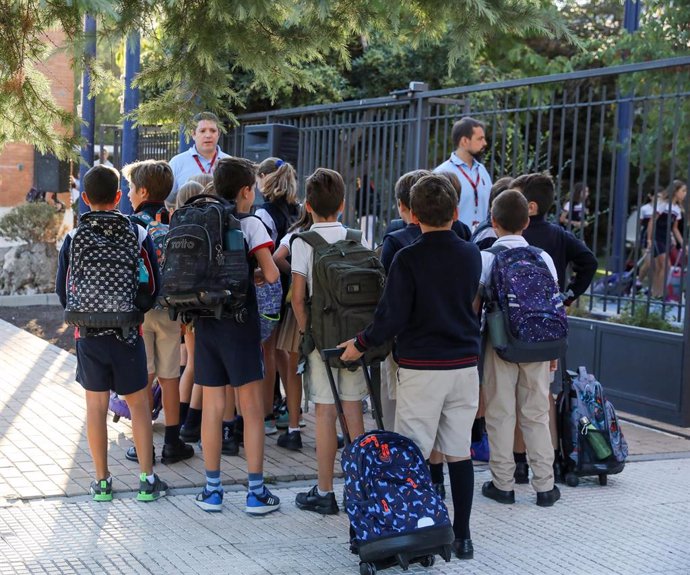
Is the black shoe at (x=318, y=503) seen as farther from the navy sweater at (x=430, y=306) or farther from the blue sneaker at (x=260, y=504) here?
the navy sweater at (x=430, y=306)

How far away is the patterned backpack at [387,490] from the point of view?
4453 millimetres

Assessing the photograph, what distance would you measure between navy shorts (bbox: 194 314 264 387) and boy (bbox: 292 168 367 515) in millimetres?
269

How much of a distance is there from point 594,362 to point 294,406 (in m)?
3.04

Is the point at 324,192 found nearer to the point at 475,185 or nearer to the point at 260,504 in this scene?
the point at 260,504

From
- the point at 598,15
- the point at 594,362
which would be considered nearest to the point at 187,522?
the point at 594,362

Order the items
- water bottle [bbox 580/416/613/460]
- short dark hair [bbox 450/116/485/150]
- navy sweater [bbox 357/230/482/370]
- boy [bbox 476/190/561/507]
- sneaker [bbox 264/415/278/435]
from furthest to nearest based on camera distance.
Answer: short dark hair [bbox 450/116/485/150], sneaker [bbox 264/415/278/435], water bottle [bbox 580/416/613/460], boy [bbox 476/190/561/507], navy sweater [bbox 357/230/482/370]

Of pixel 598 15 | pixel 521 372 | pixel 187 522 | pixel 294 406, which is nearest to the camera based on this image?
pixel 187 522

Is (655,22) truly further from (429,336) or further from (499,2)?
(429,336)

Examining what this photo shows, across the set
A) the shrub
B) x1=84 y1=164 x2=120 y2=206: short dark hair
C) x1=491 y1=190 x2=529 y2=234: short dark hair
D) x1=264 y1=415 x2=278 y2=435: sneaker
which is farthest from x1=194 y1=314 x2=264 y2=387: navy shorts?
the shrub

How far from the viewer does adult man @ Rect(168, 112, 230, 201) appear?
314 inches

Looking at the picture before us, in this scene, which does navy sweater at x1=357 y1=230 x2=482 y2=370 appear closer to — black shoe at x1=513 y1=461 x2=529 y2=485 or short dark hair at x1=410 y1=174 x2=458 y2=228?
short dark hair at x1=410 y1=174 x2=458 y2=228

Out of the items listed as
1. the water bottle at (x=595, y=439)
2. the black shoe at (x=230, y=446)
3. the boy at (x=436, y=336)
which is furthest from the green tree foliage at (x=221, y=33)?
the water bottle at (x=595, y=439)

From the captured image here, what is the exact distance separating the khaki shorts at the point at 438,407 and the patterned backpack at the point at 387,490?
0.59ft

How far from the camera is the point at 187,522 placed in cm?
523
